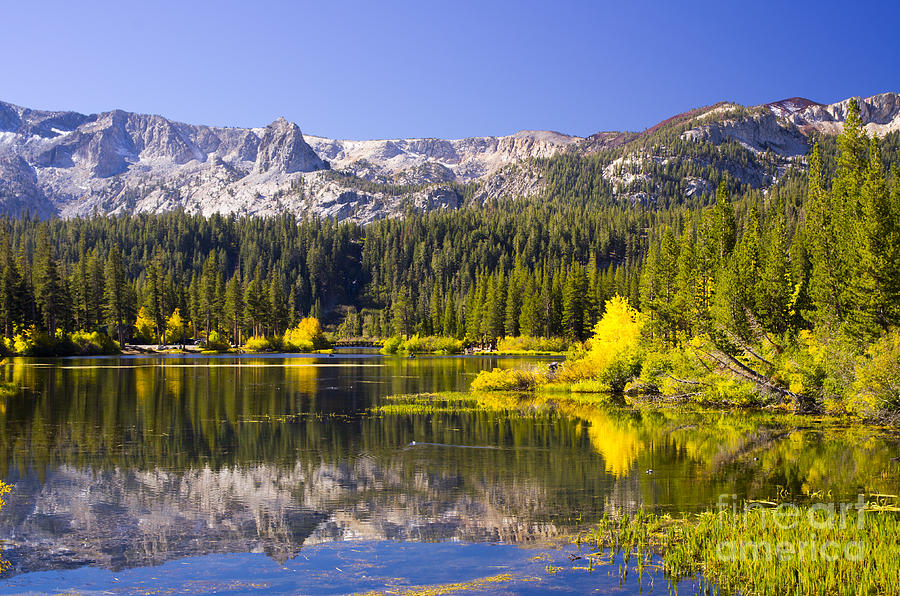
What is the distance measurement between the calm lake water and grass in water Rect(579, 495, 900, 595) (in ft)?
3.50

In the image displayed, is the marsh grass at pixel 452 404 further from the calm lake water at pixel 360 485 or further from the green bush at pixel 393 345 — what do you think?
the green bush at pixel 393 345

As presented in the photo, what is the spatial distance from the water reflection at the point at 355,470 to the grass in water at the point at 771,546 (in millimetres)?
1944

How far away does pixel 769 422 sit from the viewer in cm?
3700

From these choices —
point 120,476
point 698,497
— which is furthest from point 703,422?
point 120,476

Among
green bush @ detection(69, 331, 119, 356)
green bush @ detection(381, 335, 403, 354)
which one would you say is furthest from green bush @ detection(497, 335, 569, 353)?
green bush @ detection(69, 331, 119, 356)

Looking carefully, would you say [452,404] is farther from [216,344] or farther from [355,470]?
[216,344]

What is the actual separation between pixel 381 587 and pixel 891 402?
1129 inches

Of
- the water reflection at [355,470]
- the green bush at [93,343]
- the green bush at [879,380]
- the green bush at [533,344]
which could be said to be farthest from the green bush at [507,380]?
the green bush at [93,343]

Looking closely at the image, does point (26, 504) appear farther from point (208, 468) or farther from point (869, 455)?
point (869, 455)

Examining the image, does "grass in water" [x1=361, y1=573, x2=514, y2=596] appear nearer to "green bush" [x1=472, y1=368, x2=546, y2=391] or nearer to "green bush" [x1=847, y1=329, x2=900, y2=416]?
"green bush" [x1=847, y1=329, x2=900, y2=416]

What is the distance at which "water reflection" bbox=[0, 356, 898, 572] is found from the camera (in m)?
17.3

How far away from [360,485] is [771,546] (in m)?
12.2

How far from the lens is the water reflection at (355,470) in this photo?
1730cm

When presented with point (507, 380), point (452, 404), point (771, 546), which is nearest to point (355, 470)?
point (771, 546)
